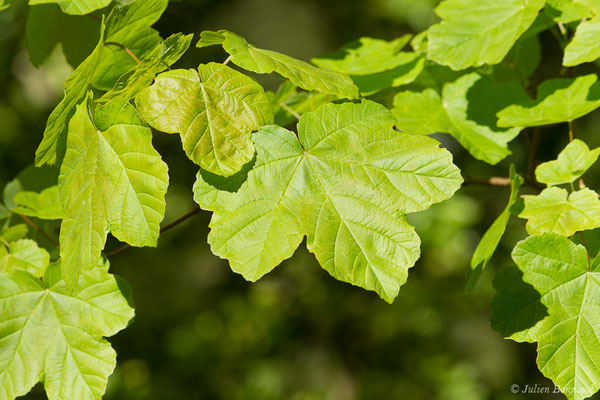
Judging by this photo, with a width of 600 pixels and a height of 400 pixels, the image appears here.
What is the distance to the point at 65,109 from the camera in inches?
37.0

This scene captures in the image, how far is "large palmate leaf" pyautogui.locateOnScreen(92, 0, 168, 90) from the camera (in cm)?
100

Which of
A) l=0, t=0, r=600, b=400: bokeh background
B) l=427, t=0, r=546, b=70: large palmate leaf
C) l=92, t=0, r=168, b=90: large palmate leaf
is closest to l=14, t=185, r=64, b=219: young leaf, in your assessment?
l=92, t=0, r=168, b=90: large palmate leaf

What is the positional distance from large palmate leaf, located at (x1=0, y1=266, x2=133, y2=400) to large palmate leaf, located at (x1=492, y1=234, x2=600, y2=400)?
76cm

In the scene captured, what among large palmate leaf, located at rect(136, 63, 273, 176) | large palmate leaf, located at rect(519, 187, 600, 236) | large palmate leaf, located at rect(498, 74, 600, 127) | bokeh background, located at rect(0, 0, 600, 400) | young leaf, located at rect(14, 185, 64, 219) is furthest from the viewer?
bokeh background, located at rect(0, 0, 600, 400)

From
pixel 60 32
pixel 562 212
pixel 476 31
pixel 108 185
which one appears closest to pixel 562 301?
pixel 562 212

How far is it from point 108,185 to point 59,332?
349 mm

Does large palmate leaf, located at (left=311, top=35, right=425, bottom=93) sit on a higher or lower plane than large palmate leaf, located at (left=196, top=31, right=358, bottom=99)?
lower

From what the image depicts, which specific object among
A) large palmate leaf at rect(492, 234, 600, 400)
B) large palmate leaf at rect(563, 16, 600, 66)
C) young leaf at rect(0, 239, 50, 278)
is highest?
large palmate leaf at rect(563, 16, 600, 66)

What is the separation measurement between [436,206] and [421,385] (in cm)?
141

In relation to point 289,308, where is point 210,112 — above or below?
above

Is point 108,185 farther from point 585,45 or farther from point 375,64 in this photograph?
point 585,45

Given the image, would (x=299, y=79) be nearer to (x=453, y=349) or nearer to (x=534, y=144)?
(x=534, y=144)

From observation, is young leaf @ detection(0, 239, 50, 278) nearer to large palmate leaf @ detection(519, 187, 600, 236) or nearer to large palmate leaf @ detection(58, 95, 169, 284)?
large palmate leaf @ detection(58, 95, 169, 284)

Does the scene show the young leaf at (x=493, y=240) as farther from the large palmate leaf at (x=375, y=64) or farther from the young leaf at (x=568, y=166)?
the large palmate leaf at (x=375, y=64)
